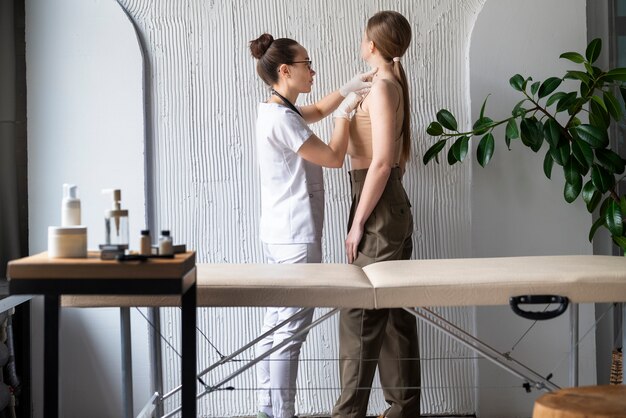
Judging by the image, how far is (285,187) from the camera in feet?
10.4

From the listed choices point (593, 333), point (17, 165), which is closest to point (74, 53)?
point (17, 165)

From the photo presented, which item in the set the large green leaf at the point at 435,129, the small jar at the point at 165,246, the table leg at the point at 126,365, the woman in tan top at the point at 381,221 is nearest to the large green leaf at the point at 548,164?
the large green leaf at the point at 435,129

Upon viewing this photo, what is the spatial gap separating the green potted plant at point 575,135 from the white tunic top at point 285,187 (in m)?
0.55

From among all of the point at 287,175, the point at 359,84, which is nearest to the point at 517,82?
the point at 359,84

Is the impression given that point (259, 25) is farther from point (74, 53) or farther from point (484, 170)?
point (484, 170)

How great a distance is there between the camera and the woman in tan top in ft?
9.72

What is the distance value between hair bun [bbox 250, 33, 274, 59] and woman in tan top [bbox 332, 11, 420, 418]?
1.25 ft

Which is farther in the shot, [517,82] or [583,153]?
[517,82]

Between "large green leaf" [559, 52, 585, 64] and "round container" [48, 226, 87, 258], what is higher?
"large green leaf" [559, 52, 585, 64]

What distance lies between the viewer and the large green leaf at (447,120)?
11.0 ft

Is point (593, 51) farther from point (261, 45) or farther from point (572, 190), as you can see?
point (261, 45)

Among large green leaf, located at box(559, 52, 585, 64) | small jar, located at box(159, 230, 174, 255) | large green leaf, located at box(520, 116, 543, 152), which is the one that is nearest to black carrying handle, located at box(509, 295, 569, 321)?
small jar, located at box(159, 230, 174, 255)

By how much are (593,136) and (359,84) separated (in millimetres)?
915

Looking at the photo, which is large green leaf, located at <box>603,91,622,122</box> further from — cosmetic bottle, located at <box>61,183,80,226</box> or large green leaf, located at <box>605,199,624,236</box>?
cosmetic bottle, located at <box>61,183,80,226</box>
